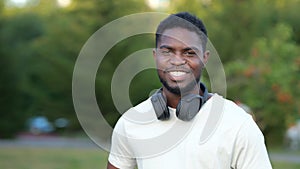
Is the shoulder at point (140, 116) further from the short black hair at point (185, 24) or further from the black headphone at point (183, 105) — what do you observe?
the short black hair at point (185, 24)

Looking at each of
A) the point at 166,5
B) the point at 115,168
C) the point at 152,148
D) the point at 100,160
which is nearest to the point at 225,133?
the point at 152,148

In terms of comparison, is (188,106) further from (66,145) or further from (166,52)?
(66,145)

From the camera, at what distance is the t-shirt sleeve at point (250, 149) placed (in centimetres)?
250

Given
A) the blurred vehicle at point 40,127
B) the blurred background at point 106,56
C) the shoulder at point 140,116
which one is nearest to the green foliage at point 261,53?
the blurred background at point 106,56

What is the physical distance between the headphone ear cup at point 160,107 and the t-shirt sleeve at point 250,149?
35 cm

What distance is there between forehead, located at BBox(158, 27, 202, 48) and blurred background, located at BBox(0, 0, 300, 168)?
1852 cm

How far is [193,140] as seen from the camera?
2621 mm

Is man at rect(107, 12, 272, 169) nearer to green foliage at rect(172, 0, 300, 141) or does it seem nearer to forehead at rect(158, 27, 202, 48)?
forehead at rect(158, 27, 202, 48)

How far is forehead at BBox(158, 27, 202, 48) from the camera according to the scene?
8.78ft

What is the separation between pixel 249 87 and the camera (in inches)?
825

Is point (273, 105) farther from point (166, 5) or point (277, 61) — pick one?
point (166, 5)

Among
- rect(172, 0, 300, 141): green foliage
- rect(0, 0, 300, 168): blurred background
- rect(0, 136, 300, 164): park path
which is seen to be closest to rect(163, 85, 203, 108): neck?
rect(0, 136, 300, 164): park path

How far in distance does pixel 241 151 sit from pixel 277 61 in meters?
17.7

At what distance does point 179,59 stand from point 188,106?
0.21m
